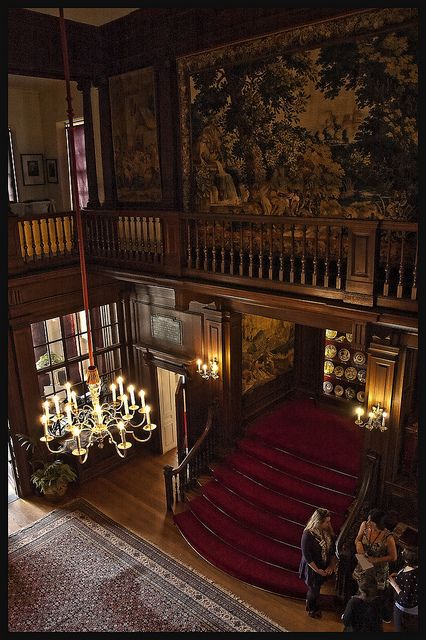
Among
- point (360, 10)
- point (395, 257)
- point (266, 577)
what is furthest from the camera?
point (266, 577)

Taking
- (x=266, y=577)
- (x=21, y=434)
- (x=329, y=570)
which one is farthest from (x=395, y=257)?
(x=21, y=434)

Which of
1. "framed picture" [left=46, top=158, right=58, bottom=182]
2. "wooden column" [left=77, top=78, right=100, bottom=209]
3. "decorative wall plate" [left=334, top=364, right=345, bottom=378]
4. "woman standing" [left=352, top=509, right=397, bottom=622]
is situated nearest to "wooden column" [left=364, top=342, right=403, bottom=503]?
"woman standing" [left=352, top=509, right=397, bottom=622]

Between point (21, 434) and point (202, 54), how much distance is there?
21.3ft

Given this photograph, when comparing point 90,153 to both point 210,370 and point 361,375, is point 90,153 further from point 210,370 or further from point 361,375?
point 361,375

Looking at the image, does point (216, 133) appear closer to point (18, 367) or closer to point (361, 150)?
point (361, 150)

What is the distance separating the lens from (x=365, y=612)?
212 inches

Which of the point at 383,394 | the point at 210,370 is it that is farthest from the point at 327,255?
the point at 210,370

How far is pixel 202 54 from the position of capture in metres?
7.24

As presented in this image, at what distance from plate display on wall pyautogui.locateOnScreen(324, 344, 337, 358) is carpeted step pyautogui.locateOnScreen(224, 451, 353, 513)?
256 cm

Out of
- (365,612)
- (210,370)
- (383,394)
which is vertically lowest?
(365,612)

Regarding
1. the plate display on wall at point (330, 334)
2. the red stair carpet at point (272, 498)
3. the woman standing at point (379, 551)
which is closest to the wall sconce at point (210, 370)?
the red stair carpet at point (272, 498)

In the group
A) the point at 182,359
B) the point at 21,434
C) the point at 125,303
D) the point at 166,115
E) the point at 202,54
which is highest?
the point at 202,54

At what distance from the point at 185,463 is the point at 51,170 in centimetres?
741

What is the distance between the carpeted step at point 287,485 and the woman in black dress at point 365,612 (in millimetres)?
1661
